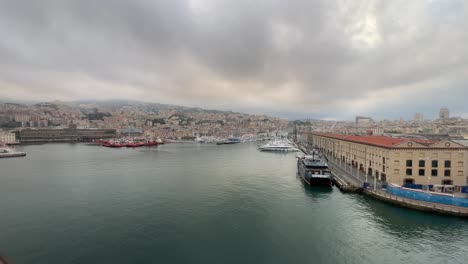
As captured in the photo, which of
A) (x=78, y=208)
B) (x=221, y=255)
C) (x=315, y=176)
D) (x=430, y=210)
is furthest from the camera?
(x=315, y=176)

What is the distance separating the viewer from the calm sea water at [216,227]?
33.0ft

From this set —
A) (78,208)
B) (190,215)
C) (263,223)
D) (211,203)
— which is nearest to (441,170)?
(263,223)

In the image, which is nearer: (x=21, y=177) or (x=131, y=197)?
(x=131, y=197)

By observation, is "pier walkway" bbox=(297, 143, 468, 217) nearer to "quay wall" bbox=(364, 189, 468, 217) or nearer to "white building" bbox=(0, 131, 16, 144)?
"quay wall" bbox=(364, 189, 468, 217)

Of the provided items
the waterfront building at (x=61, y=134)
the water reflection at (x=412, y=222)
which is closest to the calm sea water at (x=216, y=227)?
the water reflection at (x=412, y=222)

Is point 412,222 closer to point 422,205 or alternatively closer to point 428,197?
point 422,205

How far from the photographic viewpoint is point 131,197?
1833cm

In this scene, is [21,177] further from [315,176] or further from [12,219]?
[315,176]

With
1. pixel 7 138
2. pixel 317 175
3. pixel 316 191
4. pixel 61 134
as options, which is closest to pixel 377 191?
pixel 316 191

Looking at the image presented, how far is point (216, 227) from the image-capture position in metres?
12.8

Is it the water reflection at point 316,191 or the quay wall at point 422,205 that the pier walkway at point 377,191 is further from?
the water reflection at point 316,191

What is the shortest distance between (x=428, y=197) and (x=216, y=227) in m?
12.1

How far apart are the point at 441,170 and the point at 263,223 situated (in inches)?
532

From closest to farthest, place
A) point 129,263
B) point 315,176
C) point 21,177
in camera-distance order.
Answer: point 129,263 → point 315,176 → point 21,177
